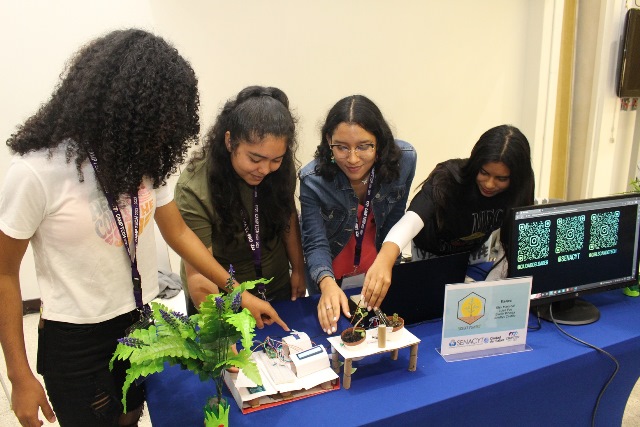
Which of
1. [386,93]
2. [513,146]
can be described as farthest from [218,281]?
[386,93]

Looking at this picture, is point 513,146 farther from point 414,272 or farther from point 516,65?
point 516,65

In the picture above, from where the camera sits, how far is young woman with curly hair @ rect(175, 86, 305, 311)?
1340 mm

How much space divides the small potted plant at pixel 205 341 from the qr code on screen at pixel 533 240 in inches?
32.7

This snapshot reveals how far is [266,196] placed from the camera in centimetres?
152

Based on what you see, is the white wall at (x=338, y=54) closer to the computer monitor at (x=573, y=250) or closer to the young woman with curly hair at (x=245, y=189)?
the young woman with curly hair at (x=245, y=189)

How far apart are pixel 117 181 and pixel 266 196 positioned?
61 centimetres

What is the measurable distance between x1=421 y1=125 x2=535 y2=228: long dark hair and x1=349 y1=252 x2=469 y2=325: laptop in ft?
0.94

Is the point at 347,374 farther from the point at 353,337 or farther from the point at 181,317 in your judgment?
the point at 181,317

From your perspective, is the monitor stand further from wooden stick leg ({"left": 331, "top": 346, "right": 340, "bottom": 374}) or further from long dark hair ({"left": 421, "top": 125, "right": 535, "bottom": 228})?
Result: wooden stick leg ({"left": 331, "top": 346, "right": 340, "bottom": 374})

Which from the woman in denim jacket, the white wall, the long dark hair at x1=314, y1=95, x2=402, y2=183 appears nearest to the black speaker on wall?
the white wall

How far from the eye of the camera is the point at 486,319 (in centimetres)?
125

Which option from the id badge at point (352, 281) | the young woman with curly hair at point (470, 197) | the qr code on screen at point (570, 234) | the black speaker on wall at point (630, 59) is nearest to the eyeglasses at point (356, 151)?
the young woman with curly hair at point (470, 197)

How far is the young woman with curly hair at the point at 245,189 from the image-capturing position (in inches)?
52.7

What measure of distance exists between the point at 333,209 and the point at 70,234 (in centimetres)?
92
